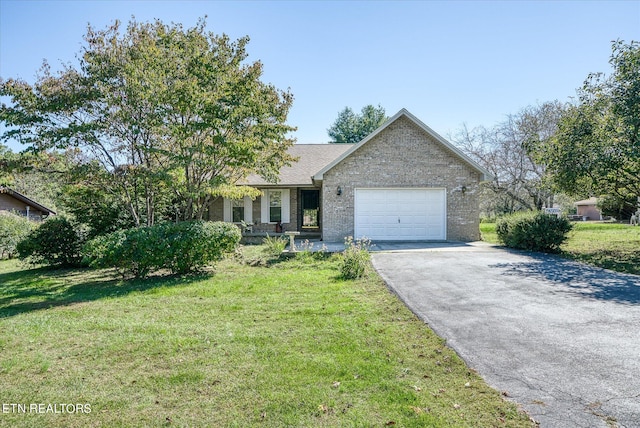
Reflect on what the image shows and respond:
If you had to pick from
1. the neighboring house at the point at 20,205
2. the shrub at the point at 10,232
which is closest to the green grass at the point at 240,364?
the shrub at the point at 10,232

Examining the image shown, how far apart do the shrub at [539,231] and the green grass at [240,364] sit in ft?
28.3

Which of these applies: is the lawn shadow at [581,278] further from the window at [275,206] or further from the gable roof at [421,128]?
the window at [275,206]

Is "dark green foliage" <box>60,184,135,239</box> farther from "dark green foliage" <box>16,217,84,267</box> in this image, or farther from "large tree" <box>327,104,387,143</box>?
"large tree" <box>327,104,387,143</box>

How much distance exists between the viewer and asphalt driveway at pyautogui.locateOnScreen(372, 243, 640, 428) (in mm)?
3244

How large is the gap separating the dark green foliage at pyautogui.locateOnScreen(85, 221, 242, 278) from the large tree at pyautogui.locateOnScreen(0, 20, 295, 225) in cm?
143

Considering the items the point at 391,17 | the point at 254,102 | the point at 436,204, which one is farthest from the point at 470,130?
the point at 254,102

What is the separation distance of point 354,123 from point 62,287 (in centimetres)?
3944

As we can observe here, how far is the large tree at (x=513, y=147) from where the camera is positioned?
79.0 ft

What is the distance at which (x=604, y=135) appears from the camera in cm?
1142

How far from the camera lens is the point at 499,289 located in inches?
290

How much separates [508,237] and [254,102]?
10.9 metres

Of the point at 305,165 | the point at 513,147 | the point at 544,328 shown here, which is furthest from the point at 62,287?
the point at 513,147

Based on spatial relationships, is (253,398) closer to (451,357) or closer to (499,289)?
(451,357)

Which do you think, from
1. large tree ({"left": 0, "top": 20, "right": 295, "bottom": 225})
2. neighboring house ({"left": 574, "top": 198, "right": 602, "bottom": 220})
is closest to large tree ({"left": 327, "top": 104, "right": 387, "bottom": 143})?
neighboring house ({"left": 574, "top": 198, "right": 602, "bottom": 220})
